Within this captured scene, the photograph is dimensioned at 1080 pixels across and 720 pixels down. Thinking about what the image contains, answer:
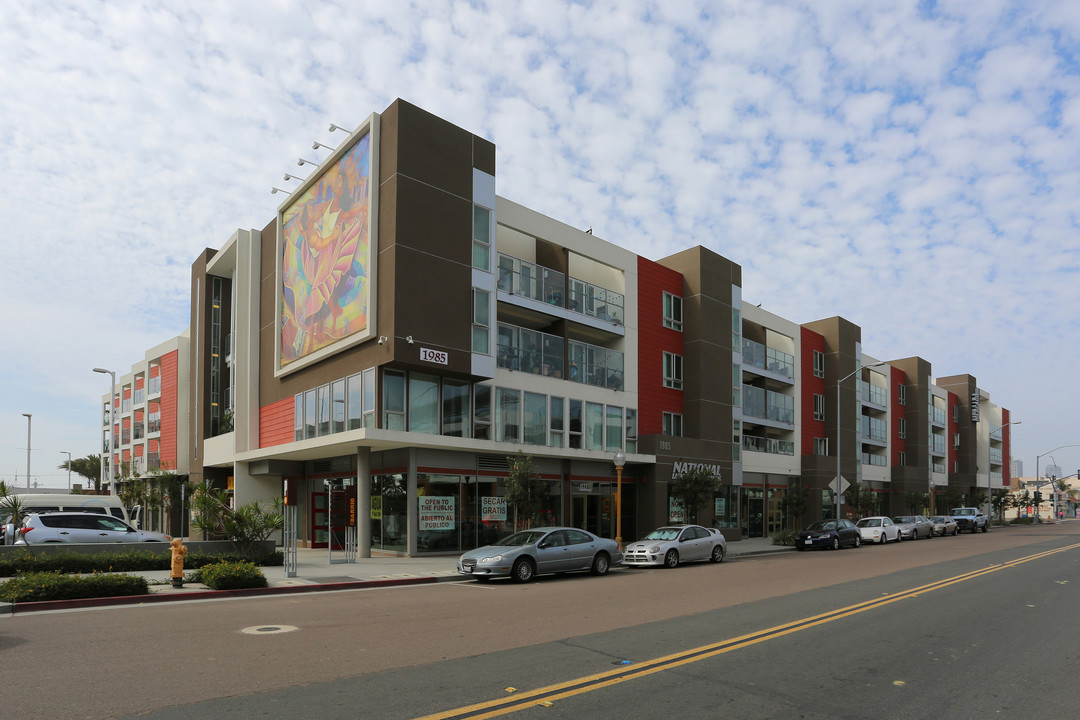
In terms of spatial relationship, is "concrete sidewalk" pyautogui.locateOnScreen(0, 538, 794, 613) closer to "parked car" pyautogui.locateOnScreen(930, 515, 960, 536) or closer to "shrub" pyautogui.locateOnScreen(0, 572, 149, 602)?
"shrub" pyautogui.locateOnScreen(0, 572, 149, 602)

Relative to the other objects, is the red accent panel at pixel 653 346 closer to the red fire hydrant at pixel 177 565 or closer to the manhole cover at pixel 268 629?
the red fire hydrant at pixel 177 565

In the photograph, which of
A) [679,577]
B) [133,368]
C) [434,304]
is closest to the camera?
[679,577]

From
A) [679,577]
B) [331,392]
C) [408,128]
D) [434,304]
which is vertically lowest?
[679,577]

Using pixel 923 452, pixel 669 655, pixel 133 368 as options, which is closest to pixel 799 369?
pixel 923 452

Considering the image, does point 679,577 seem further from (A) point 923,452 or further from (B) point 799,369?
(A) point 923,452

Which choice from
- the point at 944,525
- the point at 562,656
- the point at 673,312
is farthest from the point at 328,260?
the point at 944,525

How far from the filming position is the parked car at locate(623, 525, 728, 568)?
23250 mm

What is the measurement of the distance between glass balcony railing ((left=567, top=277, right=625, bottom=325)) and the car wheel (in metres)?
14.4

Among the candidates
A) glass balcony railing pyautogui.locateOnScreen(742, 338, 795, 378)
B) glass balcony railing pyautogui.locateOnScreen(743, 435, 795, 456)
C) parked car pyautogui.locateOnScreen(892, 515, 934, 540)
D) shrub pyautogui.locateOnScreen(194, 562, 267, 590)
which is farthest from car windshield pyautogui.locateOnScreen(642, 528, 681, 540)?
parked car pyautogui.locateOnScreen(892, 515, 934, 540)

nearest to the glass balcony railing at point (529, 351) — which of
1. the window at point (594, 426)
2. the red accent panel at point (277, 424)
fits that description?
the window at point (594, 426)

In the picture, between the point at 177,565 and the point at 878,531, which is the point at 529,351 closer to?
the point at 177,565

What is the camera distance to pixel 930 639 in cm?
1038

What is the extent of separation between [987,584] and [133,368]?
60.6 metres

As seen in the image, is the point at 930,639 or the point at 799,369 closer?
the point at 930,639
